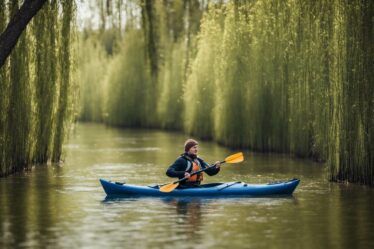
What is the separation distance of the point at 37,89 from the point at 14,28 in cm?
678

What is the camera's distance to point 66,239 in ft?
39.0

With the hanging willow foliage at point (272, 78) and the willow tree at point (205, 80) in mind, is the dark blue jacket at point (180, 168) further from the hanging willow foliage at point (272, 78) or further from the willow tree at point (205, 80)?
the willow tree at point (205, 80)

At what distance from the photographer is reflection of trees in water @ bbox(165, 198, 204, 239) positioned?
41.3 ft

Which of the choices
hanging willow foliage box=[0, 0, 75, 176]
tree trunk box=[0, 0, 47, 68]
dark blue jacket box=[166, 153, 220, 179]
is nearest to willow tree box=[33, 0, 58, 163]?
hanging willow foliage box=[0, 0, 75, 176]

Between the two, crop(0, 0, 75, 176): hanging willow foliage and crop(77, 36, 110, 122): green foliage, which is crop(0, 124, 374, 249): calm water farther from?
crop(77, 36, 110, 122): green foliage

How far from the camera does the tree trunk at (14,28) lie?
50.2 ft

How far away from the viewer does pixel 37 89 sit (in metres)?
22.1

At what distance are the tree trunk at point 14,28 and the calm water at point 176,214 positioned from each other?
263 cm

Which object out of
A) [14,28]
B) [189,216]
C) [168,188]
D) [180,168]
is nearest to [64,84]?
[180,168]

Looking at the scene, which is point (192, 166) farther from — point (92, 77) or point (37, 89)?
point (92, 77)

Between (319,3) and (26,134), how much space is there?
23.0 ft

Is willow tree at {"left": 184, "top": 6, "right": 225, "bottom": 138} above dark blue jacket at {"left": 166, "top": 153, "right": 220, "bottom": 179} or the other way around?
above

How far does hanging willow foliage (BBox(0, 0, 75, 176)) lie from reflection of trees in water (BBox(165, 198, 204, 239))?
493cm

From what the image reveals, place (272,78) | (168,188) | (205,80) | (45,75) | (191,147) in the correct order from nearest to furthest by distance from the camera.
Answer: (168,188)
(191,147)
(45,75)
(272,78)
(205,80)
